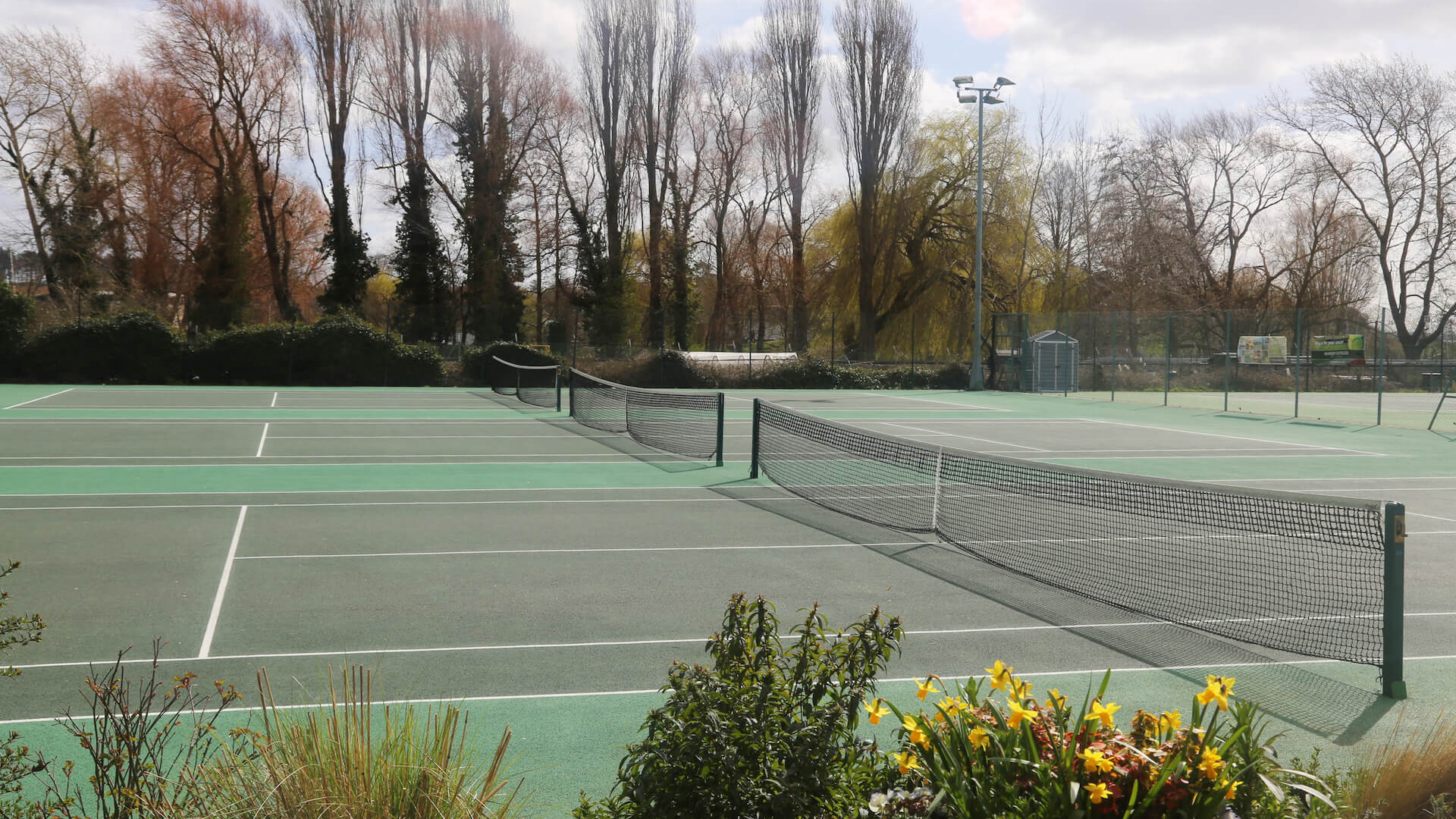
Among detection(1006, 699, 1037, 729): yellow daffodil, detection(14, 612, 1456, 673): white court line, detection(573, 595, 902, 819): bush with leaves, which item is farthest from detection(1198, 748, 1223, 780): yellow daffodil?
detection(14, 612, 1456, 673): white court line

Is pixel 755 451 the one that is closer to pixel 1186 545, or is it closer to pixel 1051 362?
pixel 1186 545

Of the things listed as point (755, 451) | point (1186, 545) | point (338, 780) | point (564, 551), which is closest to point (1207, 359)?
point (755, 451)

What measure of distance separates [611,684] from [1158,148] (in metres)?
51.4

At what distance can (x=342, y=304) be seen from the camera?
40469 millimetres

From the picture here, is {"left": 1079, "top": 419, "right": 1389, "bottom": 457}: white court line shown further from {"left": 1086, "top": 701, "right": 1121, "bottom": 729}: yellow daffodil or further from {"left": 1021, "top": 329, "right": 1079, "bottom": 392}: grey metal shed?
{"left": 1086, "top": 701, "right": 1121, "bottom": 729}: yellow daffodil

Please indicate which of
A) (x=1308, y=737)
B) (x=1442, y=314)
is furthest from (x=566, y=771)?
(x=1442, y=314)

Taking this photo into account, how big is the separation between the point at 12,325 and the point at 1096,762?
3480cm

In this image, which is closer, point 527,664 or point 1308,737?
point 1308,737

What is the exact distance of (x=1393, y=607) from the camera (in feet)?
16.6

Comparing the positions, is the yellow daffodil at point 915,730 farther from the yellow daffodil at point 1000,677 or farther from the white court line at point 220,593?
the white court line at point 220,593

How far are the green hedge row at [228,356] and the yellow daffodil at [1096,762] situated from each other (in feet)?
110

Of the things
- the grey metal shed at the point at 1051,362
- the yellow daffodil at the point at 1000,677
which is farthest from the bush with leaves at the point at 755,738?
the grey metal shed at the point at 1051,362

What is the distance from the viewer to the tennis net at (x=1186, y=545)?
5.93 meters

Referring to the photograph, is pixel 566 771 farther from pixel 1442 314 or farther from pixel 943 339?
pixel 1442 314
